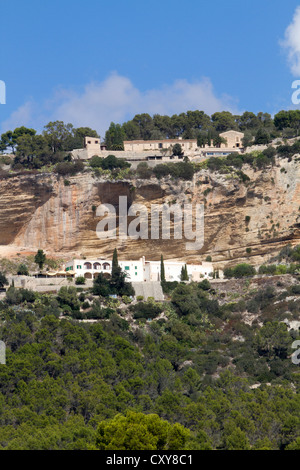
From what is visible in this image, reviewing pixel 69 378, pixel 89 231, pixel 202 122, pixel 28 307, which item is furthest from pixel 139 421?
pixel 202 122

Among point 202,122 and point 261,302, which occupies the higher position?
point 202,122

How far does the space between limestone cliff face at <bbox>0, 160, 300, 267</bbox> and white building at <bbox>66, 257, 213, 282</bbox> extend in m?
1.96

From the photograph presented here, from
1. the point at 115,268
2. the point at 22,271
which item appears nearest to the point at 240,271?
the point at 115,268

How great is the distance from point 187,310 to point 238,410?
570 inches

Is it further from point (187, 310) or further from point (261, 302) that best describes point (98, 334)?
point (261, 302)

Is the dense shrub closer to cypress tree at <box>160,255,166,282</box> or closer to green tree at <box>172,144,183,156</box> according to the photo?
cypress tree at <box>160,255,166,282</box>

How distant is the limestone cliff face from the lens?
57.7 meters

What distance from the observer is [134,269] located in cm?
5600

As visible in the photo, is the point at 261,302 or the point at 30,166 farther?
the point at 30,166
